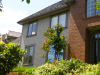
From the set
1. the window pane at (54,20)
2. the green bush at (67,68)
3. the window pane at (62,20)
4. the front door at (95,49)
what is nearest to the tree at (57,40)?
the window pane at (62,20)

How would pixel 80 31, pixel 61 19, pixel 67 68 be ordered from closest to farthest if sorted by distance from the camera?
pixel 67 68 < pixel 80 31 < pixel 61 19

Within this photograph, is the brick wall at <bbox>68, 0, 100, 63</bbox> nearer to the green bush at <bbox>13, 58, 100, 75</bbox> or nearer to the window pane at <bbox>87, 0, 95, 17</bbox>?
the window pane at <bbox>87, 0, 95, 17</bbox>

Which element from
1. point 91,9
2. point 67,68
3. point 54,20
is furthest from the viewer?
point 54,20

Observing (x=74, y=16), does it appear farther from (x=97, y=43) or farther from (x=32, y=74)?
(x=32, y=74)

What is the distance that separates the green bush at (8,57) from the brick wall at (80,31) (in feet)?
18.0

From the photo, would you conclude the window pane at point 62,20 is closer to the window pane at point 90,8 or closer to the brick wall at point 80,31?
the brick wall at point 80,31

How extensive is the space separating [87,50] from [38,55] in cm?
638

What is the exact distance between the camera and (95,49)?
14.0 meters

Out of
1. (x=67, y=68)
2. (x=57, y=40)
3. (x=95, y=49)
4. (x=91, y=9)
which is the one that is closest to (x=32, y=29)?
(x=57, y=40)

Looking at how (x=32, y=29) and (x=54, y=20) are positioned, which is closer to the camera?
(x=54, y=20)

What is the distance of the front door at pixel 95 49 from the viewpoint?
45.1 feet

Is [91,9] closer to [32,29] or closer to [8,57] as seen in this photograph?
[8,57]

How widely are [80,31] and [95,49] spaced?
1934 millimetres

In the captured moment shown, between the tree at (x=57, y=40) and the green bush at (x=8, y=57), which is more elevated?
the tree at (x=57, y=40)
